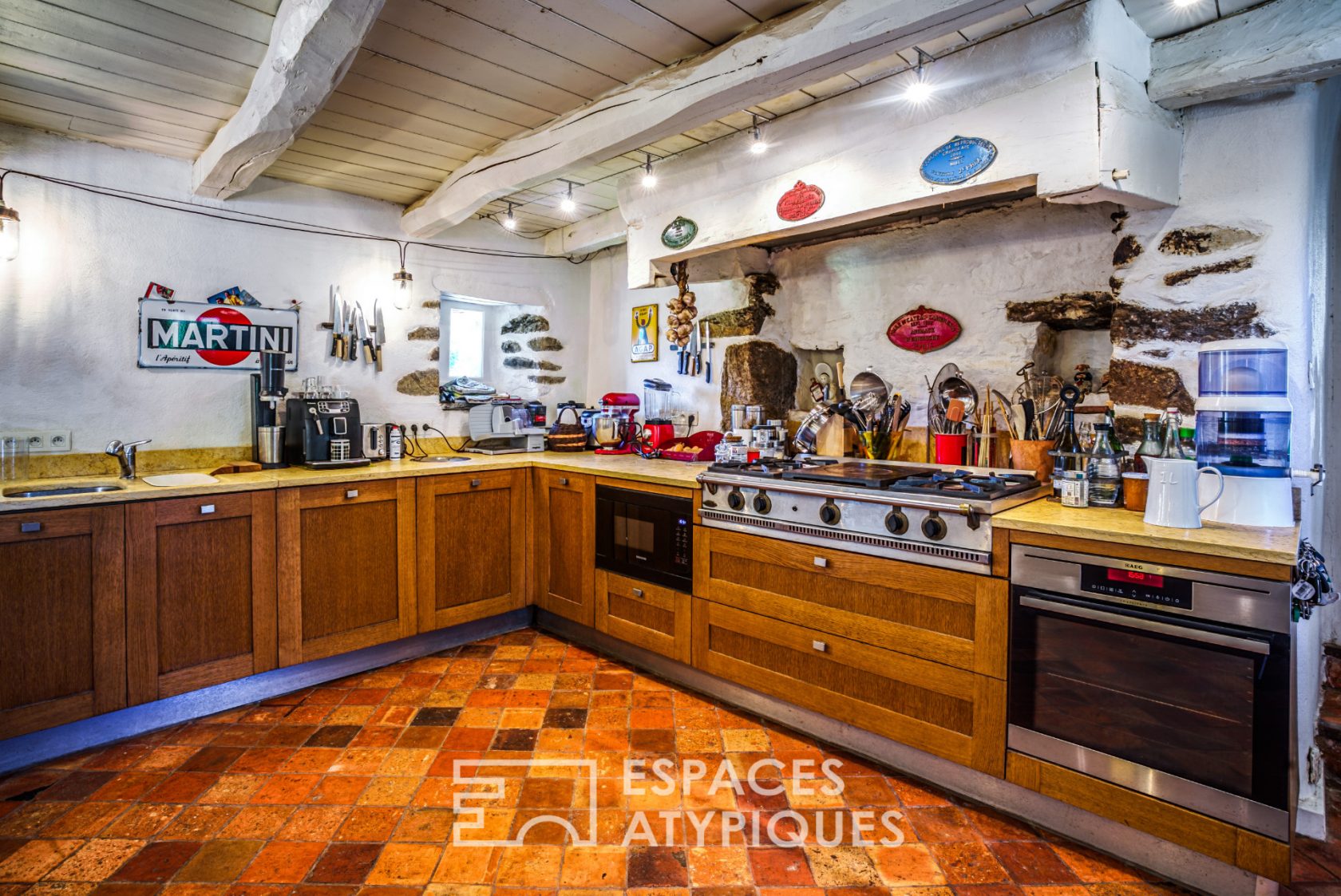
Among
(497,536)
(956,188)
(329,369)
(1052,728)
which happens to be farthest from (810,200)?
(329,369)

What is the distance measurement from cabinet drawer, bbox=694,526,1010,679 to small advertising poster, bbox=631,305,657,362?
1.78 m

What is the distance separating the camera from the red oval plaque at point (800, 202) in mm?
2529

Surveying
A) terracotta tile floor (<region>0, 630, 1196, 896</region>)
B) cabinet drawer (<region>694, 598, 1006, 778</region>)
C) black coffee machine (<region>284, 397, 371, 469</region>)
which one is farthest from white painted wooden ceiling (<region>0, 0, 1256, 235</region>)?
terracotta tile floor (<region>0, 630, 1196, 896</region>)

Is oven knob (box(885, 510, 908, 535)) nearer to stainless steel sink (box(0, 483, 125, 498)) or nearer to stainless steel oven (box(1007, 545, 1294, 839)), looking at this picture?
stainless steel oven (box(1007, 545, 1294, 839))

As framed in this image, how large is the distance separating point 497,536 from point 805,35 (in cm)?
260

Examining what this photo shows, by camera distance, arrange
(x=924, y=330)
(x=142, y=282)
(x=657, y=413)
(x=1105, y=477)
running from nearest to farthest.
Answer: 1. (x=1105, y=477)
2. (x=924, y=330)
3. (x=142, y=282)
4. (x=657, y=413)

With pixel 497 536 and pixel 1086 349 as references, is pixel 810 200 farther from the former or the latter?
pixel 497 536

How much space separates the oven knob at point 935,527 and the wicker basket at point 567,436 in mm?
2380

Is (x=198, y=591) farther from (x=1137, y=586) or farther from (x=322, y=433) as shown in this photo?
(x=1137, y=586)

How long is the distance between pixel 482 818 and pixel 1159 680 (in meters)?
1.89

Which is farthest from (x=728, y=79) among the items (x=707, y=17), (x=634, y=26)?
(x=634, y=26)

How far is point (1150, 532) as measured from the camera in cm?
169

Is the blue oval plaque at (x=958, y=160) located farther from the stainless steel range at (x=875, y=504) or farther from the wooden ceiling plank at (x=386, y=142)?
the wooden ceiling plank at (x=386, y=142)

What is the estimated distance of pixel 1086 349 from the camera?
2.55 meters
